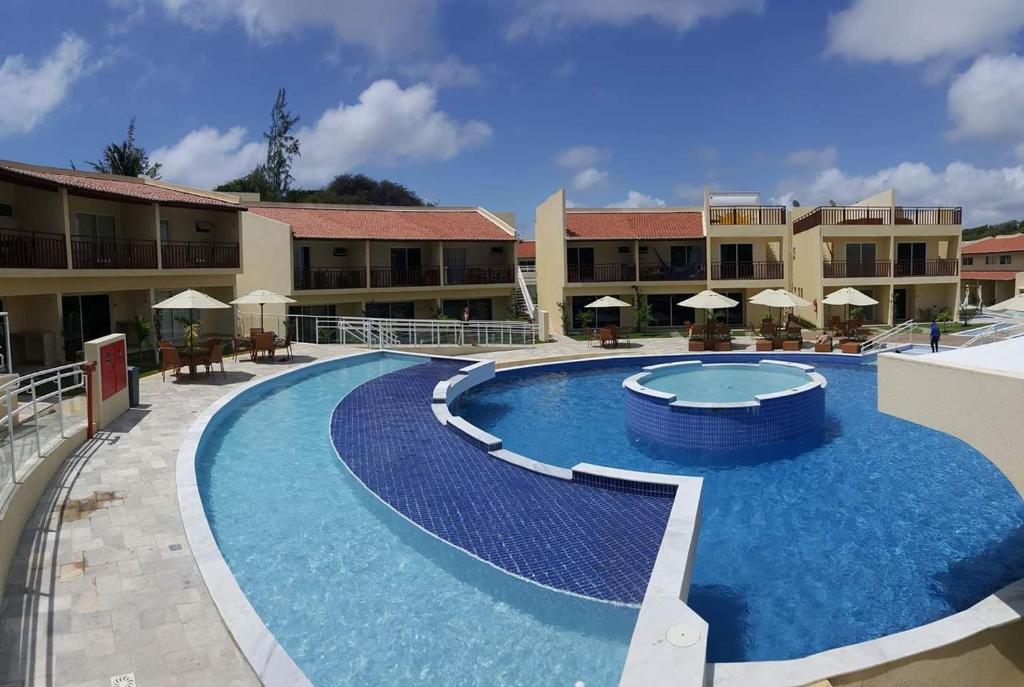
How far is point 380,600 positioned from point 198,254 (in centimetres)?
2175

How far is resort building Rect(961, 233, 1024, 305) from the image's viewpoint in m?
48.7

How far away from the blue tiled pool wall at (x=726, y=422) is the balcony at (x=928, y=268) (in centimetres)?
2283

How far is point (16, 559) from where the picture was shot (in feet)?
24.6

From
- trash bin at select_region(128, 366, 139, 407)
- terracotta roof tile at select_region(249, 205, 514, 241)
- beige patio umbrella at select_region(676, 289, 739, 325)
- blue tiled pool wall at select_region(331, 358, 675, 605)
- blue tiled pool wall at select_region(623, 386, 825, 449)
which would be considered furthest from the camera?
terracotta roof tile at select_region(249, 205, 514, 241)

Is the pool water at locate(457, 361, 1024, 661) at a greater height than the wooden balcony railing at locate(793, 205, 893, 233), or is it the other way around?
the wooden balcony railing at locate(793, 205, 893, 233)

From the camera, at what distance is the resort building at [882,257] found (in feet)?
110

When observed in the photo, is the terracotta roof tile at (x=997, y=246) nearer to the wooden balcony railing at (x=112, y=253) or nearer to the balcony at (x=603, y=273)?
the balcony at (x=603, y=273)

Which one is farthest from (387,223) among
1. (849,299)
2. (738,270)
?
(849,299)

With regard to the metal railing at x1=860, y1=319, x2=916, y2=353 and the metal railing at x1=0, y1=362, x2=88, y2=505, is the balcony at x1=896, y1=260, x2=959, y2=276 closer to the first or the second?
the metal railing at x1=860, y1=319, x2=916, y2=353

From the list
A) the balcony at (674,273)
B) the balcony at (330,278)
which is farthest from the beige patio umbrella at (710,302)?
the balcony at (330,278)

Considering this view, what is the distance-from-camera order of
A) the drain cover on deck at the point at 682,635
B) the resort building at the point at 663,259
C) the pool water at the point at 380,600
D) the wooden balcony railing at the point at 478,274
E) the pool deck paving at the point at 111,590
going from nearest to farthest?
1. the drain cover on deck at the point at 682,635
2. the pool deck paving at the point at 111,590
3. the pool water at the point at 380,600
4. the resort building at the point at 663,259
5. the wooden balcony railing at the point at 478,274

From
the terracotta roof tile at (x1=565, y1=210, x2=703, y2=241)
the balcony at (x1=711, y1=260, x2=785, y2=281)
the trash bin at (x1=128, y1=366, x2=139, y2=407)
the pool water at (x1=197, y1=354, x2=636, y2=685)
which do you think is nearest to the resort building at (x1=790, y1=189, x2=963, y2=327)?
the balcony at (x1=711, y1=260, x2=785, y2=281)

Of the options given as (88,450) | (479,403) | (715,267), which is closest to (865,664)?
(88,450)

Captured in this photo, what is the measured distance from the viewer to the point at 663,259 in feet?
119
